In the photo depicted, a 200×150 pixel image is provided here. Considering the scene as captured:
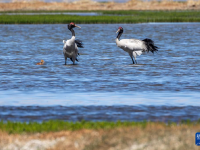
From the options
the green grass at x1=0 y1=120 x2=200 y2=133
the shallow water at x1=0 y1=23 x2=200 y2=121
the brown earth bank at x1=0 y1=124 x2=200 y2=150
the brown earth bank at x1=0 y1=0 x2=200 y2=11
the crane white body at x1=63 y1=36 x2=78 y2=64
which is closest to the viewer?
the brown earth bank at x1=0 y1=124 x2=200 y2=150

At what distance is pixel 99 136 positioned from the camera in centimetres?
834

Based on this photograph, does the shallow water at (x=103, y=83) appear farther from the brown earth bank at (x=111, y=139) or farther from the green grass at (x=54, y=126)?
the brown earth bank at (x=111, y=139)

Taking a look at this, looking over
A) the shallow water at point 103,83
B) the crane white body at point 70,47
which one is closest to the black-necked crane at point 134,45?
the shallow water at point 103,83

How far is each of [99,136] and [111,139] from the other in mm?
309

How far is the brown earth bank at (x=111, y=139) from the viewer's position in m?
7.81

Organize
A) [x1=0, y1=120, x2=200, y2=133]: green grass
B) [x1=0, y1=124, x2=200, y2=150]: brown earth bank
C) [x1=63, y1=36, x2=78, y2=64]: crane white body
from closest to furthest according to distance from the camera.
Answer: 1. [x1=0, y1=124, x2=200, y2=150]: brown earth bank
2. [x1=0, y1=120, x2=200, y2=133]: green grass
3. [x1=63, y1=36, x2=78, y2=64]: crane white body

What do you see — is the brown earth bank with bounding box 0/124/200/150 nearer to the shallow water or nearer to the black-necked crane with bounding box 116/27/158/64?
the shallow water

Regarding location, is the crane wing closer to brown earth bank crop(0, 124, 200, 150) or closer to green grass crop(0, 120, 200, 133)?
green grass crop(0, 120, 200, 133)

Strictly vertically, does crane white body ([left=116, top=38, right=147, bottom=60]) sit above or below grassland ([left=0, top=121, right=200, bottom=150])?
below

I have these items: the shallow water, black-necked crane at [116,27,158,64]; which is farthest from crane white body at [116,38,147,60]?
the shallow water

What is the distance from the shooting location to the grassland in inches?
310

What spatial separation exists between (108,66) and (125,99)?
7.70 meters

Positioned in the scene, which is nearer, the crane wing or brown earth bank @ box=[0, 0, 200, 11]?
the crane wing

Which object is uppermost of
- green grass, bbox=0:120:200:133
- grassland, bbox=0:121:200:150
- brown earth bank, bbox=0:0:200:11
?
A: grassland, bbox=0:121:200:150
